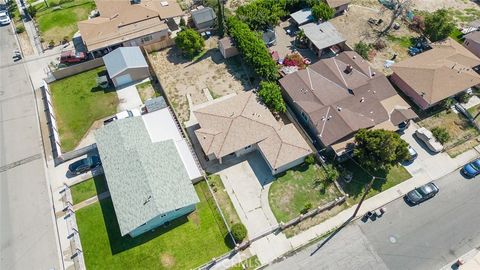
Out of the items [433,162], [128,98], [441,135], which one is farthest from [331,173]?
[128,98]

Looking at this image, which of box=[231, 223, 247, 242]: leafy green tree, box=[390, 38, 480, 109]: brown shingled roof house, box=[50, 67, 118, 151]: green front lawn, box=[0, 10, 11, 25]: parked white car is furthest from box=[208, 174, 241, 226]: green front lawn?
box=[0, 10, 11, 25]: parked white car

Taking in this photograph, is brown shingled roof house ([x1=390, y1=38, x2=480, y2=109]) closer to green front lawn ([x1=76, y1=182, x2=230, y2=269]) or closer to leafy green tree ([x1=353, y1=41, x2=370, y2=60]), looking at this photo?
leafy green tree ([x1=353, y1=41, x2=370, y2=60])

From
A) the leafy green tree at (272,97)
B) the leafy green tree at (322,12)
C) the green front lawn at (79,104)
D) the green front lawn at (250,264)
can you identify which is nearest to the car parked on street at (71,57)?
the green front lawn at (79,104)

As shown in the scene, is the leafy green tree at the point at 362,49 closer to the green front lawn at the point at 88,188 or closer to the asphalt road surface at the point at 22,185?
the green front lawn at the point at 88,188

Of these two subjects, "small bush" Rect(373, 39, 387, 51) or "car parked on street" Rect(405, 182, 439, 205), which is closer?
"car parked on street" Rect(405, 182, 439, 205)

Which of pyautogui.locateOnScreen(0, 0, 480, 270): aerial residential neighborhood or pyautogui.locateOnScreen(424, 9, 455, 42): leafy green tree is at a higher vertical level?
pyautogui.locateOnScreen(424, 9, 455, 42): leafy green tree

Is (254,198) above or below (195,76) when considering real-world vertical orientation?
below

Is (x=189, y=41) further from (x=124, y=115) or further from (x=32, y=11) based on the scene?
(x=32, y=11)
